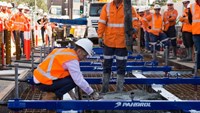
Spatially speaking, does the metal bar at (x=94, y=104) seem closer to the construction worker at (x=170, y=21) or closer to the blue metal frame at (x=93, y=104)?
the blue metal frame at (x=93, y=104)

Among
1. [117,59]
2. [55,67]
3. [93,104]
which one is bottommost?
[93,104]

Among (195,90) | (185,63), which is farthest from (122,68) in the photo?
(185,63)

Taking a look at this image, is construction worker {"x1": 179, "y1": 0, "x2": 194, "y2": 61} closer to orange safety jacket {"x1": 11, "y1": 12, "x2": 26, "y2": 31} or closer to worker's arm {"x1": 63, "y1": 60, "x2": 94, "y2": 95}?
orange safety jacket {"x1": 11, "y1": 12, "x2": 26, "y2": 31}

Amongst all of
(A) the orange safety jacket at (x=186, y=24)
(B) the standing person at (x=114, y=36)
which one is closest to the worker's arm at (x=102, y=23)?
(B) the standing person at (x=114, y=36)

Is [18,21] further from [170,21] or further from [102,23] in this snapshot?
[102,23]

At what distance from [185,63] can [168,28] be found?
240cm

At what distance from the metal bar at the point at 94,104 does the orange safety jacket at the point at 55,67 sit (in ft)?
2.35

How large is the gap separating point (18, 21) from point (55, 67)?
922 cm

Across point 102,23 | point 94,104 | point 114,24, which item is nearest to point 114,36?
point 114,24

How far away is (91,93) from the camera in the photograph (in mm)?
5328

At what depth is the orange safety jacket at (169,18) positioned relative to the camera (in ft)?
45.3

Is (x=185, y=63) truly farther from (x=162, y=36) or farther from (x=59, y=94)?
(x=59, y=94)

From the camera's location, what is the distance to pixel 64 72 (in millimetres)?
5473

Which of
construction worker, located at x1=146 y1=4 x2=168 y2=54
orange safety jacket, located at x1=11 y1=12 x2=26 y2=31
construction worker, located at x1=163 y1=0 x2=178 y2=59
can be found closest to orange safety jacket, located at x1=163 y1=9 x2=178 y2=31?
construction worker, located at x1=163 y1=0 x2=178 y2=59
